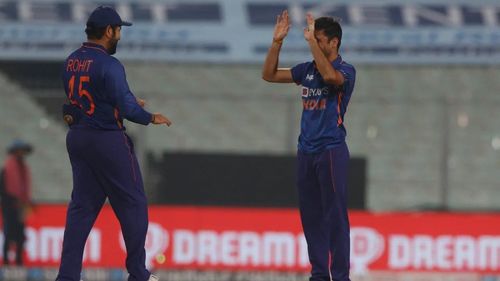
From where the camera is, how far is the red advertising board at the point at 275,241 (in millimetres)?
17016

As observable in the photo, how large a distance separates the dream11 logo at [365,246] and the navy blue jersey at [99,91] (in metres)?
8.50

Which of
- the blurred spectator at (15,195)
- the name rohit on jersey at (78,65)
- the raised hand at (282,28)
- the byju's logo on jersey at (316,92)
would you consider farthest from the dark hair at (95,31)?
the blurred spectator at (15,195)

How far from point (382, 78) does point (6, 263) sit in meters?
6.97

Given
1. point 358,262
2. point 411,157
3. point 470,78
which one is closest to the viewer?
point 358,262

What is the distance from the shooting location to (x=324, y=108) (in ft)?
29.5

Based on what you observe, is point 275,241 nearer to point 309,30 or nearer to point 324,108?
point 324,108

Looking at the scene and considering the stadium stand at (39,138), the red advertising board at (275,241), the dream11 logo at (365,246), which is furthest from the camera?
the stadium stand at (39,138)

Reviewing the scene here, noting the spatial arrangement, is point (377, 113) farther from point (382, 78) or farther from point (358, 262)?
point (358, 262)

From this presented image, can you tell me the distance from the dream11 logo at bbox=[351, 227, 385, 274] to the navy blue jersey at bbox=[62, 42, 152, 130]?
8.50 m

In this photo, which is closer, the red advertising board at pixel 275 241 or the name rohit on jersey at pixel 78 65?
the name rohit on jersey at pixel 78 65

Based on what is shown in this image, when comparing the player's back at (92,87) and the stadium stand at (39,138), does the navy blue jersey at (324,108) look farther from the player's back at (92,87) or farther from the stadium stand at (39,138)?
the stadium stand at (39,138)

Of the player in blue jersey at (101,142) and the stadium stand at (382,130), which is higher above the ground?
the player in blue jersey at (101,142)

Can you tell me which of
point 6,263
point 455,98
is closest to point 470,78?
point 455,98

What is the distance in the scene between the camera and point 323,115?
8984 millimetres
